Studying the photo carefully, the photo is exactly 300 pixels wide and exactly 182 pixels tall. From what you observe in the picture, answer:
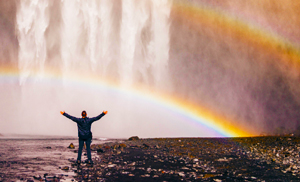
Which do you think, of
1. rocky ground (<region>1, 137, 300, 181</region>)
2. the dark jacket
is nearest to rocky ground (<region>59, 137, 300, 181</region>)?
rocky ground (<region>1, 137, 300, 181</region>)

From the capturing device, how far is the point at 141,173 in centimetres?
992

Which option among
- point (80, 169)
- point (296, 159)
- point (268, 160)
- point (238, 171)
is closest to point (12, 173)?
point (80, 169)

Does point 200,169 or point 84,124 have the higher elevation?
point 84,124

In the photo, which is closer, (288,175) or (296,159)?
(288,175)

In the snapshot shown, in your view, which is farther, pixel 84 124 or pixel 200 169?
pixel 84 124

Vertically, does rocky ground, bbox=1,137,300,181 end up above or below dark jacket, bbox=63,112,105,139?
below

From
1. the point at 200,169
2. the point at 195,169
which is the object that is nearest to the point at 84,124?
the point at 195,169

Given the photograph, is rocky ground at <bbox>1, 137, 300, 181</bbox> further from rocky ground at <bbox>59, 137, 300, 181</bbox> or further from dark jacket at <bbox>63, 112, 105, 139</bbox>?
dark jacket at <bbox>63, 112, 105, 139</bbox>

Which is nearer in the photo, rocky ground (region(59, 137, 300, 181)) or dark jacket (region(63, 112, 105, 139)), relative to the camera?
rocky ground (region(59, 137, 300, 181))

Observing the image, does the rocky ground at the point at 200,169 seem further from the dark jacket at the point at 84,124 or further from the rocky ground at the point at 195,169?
the dark jacket at the point at 84,124

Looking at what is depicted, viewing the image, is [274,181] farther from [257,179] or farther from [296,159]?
[296,159]

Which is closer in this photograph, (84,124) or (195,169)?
(195,169)

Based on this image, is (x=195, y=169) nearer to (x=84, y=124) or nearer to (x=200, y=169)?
(x=200, y=169)

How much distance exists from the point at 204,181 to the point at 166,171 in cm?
221
